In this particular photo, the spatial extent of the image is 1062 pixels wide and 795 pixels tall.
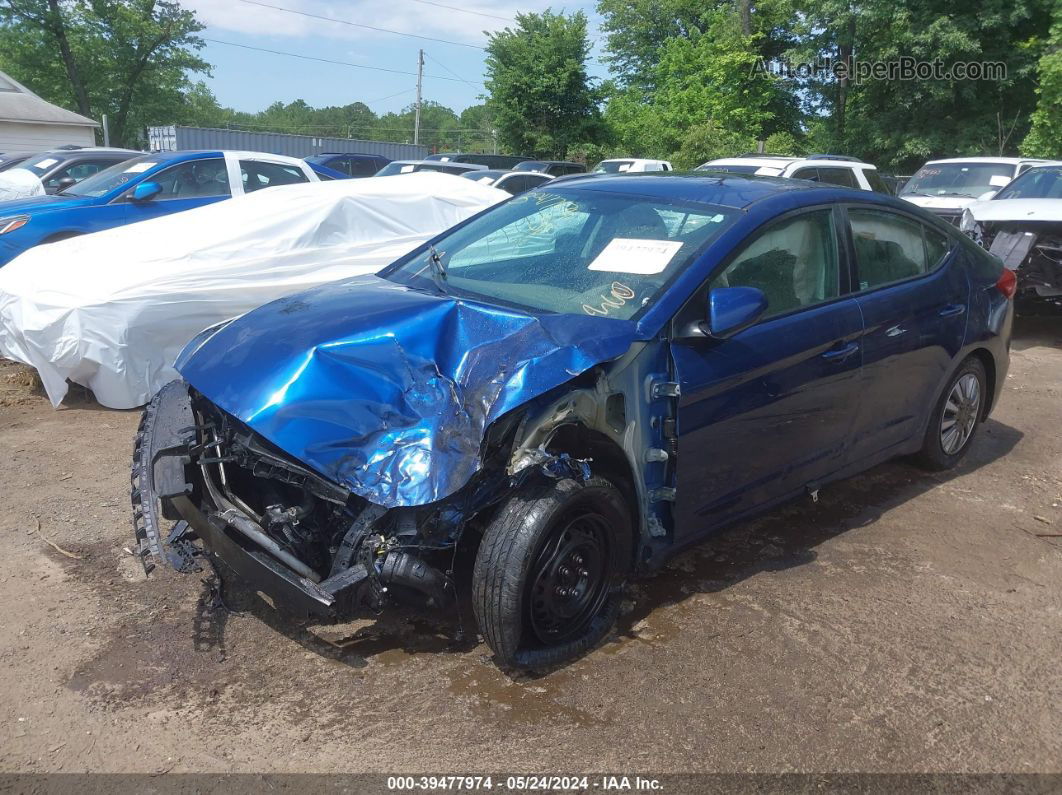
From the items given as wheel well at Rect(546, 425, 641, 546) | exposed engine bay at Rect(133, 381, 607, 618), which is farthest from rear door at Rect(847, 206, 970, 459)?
exposed engine bay at Rect(133, 381, 607, 618)

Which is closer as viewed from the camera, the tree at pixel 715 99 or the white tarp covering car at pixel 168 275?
the white tarp covering car at pixel 168 275

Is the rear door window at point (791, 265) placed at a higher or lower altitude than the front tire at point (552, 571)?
higher

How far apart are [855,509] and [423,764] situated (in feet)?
9.97

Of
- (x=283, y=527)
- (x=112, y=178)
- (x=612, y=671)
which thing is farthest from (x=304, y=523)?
(x=112, y=178)

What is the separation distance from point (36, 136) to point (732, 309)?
35.5 metres

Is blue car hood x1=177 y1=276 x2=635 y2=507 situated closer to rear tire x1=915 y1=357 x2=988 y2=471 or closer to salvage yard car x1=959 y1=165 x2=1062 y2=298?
rear tire x1=915 y1=357 x2=988 y2=471

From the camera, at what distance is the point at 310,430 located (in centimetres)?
304

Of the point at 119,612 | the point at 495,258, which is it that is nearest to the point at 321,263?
the point at 495,258

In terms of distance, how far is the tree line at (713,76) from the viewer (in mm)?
23938

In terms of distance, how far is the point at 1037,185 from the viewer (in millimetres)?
10594

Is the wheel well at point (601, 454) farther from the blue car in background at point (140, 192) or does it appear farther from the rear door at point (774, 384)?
the blue car in background at point (140, 192)

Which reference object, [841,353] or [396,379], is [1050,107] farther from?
[396,379]

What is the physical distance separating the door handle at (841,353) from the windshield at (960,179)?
10.8 m

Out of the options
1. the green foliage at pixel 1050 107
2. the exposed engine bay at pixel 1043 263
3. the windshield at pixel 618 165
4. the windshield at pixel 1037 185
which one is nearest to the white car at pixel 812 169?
the windshield at pixel 1037 185
